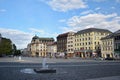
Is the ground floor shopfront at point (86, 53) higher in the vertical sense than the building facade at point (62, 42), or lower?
lower

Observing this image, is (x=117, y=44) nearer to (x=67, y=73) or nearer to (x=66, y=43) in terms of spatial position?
(x=66, y=43)

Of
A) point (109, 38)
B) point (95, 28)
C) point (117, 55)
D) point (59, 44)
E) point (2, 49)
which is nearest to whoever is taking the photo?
point (117, 55)

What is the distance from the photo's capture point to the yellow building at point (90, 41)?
446ft

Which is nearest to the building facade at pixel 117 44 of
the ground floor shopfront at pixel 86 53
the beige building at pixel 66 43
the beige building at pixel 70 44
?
the ground floor shopfront at pixel 86 53

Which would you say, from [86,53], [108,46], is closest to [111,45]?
[108,46]

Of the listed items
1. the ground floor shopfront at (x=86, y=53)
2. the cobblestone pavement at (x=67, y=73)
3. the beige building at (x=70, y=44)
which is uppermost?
the beige building at (x=70, y=44)

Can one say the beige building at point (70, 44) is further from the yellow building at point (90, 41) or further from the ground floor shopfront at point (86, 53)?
the yellow building at point (90, 41)

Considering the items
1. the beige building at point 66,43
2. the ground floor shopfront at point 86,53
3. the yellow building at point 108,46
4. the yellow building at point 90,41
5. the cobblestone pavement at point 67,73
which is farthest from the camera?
the beige building at point 66,43

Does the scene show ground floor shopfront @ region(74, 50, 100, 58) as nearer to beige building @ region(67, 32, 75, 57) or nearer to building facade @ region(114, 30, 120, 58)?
beige building @ region(67, 32, 75, 57)

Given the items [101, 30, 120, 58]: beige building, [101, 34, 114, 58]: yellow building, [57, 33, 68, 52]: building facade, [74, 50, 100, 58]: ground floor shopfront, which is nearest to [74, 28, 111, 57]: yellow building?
[74, 50, 100, 58]: ground floor shopfront

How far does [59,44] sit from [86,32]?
4751 centimetres

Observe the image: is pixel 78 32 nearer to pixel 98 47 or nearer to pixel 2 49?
pixel 98 47

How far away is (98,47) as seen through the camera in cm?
13525

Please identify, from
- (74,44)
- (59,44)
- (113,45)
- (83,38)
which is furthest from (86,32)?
(59,44)
